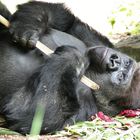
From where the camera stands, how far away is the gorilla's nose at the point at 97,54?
3.59 metres

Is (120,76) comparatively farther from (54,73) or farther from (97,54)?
(54,73)

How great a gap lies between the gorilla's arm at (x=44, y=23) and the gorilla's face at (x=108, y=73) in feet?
1.34

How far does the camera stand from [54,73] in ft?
10.5

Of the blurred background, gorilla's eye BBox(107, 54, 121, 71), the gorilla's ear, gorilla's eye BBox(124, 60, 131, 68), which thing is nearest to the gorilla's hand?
the gorilla's ear

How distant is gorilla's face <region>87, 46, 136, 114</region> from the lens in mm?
3586

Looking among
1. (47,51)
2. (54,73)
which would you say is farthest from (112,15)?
(54,73)

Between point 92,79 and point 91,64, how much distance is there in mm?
116

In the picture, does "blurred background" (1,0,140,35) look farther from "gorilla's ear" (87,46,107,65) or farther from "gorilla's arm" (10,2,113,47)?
"gorilla's ear" (87,46,107,65)

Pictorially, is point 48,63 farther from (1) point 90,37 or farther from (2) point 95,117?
(1) point 90,37

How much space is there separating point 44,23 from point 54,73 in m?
0.53

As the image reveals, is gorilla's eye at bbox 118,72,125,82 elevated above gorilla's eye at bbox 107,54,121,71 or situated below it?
below

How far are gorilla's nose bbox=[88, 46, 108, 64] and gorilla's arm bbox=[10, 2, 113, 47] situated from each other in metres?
0.38

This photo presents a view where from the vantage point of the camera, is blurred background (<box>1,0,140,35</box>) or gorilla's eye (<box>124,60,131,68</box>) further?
blurred background (<box>1,0,140,35</box>)

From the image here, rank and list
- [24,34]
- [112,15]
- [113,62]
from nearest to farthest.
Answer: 1. [24,34]
2. [113,62]
3. [112,15]
